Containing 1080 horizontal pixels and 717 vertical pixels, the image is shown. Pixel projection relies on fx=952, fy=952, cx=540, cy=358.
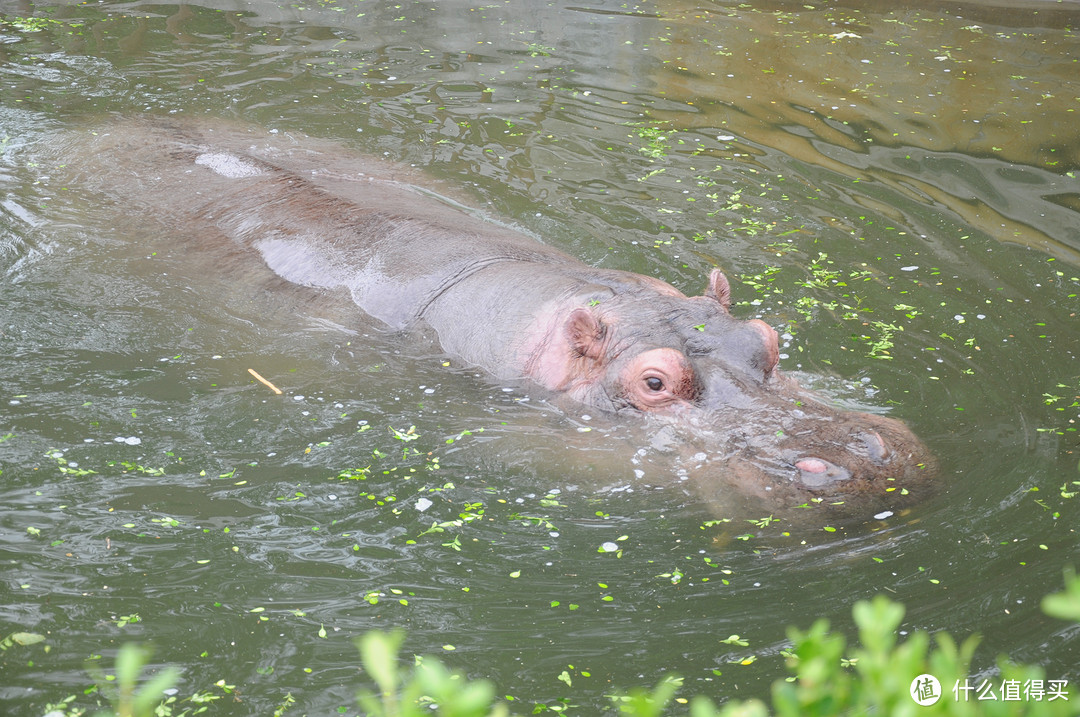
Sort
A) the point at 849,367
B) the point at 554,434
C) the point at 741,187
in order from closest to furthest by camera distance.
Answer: the point at 554,434
the point at 849,367
the point at 741,187

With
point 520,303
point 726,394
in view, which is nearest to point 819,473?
point 726,394

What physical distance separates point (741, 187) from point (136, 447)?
204 inches

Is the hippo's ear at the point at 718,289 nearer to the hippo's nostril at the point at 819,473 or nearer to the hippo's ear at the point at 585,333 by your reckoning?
the hippo's ear at the point at 585,333

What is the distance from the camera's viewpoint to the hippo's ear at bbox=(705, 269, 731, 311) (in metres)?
5.38

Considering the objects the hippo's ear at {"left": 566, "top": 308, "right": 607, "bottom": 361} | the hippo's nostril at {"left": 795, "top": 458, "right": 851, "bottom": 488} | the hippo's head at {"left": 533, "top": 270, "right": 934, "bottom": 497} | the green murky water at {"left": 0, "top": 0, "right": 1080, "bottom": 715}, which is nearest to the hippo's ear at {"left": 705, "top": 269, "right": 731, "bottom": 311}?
the hippo's head at {"left": 533, "top": 270, "right": 934, "bottom": 497}

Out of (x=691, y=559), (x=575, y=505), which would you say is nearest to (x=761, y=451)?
(x=691, y=559)

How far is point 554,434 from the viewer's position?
16.0 ft

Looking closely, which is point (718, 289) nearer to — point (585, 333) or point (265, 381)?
point (585, 333)

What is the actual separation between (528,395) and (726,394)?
1143 mm

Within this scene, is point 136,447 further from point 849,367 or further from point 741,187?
point 741,187

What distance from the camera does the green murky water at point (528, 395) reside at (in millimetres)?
3637

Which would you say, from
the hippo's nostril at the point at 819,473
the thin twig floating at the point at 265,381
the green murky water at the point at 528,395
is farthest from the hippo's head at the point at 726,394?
the thin twig floating at the point at 265,381

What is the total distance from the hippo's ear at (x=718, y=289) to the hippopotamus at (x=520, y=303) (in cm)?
1

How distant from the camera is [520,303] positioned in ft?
17.7
